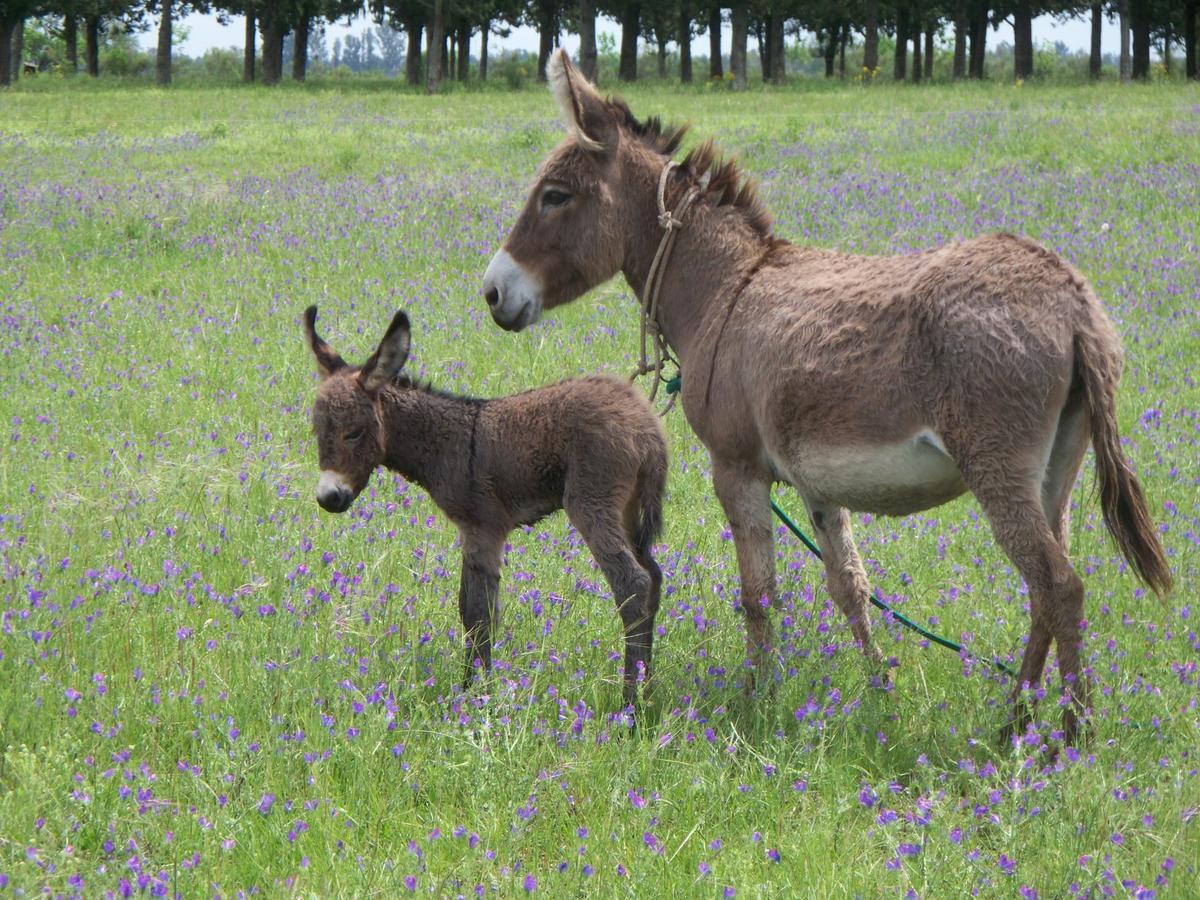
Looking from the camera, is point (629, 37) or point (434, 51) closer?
point (434, 51)

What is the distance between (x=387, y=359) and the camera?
4684 mm

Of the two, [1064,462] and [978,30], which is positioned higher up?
[978,30]

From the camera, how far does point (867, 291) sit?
171 inches

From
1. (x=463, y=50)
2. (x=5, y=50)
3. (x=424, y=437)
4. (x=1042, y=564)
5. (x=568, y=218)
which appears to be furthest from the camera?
(x=463, y=50)

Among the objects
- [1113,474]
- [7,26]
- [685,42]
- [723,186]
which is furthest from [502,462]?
[685,42]

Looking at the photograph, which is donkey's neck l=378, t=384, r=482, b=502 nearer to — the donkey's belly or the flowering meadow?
the flowering meadow

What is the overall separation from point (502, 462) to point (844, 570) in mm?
1522

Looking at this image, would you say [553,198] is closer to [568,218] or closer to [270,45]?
[568,218]

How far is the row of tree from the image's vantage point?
48.7m

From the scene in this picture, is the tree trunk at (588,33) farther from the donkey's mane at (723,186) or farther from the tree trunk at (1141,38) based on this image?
the donkey's mane at (723,186)

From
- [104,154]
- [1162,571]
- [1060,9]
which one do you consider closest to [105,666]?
[1162,571]

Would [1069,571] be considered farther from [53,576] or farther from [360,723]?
[53,576]

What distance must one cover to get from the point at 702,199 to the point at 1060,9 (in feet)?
178

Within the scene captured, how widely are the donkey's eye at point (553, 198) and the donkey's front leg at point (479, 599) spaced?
1495 millimetres
